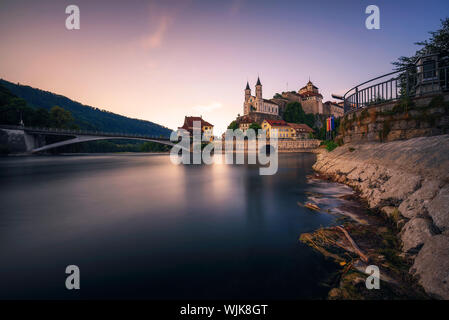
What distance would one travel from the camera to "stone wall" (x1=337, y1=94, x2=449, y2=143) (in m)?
7.21

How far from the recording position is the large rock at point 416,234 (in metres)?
3.00

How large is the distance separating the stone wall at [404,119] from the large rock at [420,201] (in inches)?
203

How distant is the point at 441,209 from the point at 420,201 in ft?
2.48

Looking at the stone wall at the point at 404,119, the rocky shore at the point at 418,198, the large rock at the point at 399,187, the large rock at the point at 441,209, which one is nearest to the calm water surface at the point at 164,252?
the rocky shore at the point at 418,198

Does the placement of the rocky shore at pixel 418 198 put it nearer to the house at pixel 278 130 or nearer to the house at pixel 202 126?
the house at pixel 278 130

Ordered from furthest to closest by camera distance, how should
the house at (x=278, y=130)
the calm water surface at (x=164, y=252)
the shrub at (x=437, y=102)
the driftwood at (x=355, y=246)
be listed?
the house at (x=278, y=130) → the shrub at (x=437, y=102) → the driftwood at (x=355, y=246) → the calm water surface at (x=164, y=252)

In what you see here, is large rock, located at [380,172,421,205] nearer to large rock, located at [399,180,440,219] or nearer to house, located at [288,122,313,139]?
large rock, located at [399,180,440,219]

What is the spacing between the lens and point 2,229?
543 cm
